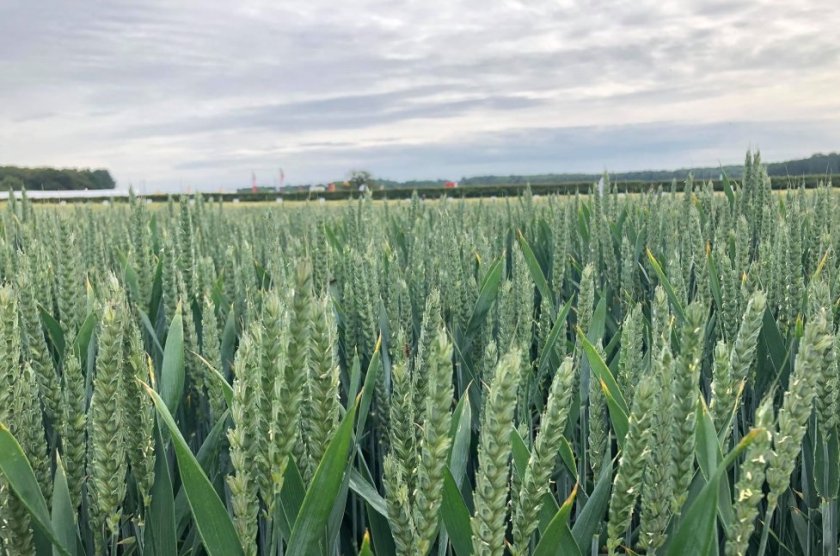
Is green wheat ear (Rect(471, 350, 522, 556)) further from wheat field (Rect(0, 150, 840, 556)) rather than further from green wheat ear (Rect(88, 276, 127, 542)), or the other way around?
green wheat ear (Rect(88, 276, 127, 542))

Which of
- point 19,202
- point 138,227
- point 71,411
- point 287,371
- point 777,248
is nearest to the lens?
point 287,371

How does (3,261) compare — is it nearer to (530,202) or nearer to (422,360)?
(422,360)

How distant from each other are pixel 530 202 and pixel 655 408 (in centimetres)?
360

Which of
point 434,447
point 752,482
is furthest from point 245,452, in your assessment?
point 752,482

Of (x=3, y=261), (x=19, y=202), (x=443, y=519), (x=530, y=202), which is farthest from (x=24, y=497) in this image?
(x=19, y=202)

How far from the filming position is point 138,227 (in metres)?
1.92

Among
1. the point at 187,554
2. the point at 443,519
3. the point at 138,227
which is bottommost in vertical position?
the point at 187,554

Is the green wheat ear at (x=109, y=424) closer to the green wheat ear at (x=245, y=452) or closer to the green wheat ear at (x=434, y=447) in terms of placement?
the green wheat ear at (x=245, y=452)

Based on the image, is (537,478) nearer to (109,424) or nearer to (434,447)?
(434,447)

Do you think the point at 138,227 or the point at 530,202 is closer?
the point at 138,227

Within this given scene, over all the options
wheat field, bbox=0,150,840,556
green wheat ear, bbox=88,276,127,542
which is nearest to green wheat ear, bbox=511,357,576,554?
wheat field, bbox=0,150,840,556

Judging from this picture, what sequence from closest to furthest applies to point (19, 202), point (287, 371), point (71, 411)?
point (287, 371) < point (71, 411) < point (19, 202)

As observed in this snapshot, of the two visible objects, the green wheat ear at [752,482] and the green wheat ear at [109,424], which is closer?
the green wheat ear at [752,482]

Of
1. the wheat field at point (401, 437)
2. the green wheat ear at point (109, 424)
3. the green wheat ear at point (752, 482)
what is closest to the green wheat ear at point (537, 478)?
the wheat field at point (401, 437)
